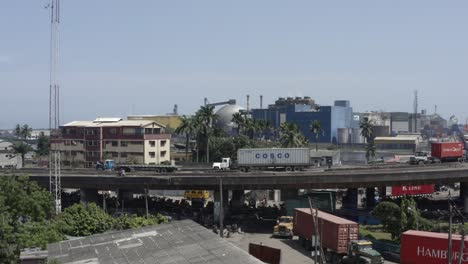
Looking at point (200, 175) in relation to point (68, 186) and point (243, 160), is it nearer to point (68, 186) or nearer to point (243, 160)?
point (243, 160)

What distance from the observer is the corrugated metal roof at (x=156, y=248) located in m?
37.6

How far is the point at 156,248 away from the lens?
4238cm

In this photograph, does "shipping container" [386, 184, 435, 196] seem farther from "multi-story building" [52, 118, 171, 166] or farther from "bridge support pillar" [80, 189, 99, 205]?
"multi-story building" [52, 118, 171, 166]

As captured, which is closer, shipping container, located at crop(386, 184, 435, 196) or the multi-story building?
shipping container, located at crop(386, 184, 435, 196)

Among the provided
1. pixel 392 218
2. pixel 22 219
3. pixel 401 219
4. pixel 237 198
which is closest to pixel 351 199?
pixel 237 198

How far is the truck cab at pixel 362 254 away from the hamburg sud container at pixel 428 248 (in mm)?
2401

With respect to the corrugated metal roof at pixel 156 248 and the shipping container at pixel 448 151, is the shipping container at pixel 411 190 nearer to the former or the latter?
the shipping container at pixel 448 151

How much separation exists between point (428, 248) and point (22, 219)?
138ft

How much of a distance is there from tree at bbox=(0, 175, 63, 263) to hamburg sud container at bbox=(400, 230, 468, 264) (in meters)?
31.6

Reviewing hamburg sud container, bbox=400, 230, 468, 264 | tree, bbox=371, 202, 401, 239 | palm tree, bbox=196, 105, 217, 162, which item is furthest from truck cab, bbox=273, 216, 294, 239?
palm tree, bbox=196, 105, 217, 162

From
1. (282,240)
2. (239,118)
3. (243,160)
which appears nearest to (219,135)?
(239,118)

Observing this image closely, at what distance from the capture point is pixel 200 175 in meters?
89.0

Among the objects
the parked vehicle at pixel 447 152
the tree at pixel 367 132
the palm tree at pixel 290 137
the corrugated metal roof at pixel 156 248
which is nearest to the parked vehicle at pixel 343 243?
the corrugated metal roof at pixel 156 248

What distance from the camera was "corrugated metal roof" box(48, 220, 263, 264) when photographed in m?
37.6
